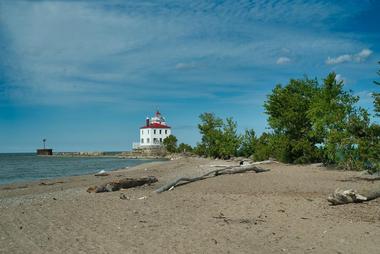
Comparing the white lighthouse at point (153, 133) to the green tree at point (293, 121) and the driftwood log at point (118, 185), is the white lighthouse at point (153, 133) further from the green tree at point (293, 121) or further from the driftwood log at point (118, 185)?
the driftwood log at point (118, 185)

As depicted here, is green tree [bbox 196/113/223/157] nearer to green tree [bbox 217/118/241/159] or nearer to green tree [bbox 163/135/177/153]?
green tree [bbox 217/118/241/159]

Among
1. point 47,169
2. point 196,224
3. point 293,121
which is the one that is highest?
point 293,121

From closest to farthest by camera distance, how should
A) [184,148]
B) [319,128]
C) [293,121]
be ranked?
[319,128] → [293,121] → [184,148]

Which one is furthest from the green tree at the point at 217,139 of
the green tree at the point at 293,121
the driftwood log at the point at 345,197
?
the driftwood log at the point at 345,197

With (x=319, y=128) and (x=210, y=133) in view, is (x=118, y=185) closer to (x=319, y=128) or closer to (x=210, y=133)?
(x=319, y=128)

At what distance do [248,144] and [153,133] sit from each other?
6459 centimetres

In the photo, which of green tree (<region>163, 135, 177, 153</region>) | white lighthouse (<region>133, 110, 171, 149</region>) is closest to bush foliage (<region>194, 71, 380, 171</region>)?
green tree (<region>163, 135, 177, 153</region>)

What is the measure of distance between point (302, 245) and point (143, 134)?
11938cm

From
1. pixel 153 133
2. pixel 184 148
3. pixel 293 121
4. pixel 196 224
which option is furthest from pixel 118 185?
pixel 153 133

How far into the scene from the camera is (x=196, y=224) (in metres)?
11.5

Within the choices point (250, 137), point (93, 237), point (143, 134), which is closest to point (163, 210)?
point (93, 237)

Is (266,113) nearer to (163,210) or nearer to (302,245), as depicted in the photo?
(163,210)

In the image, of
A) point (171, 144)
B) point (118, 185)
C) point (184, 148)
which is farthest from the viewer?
point (171, 144)

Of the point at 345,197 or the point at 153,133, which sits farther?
the point at 153,133
